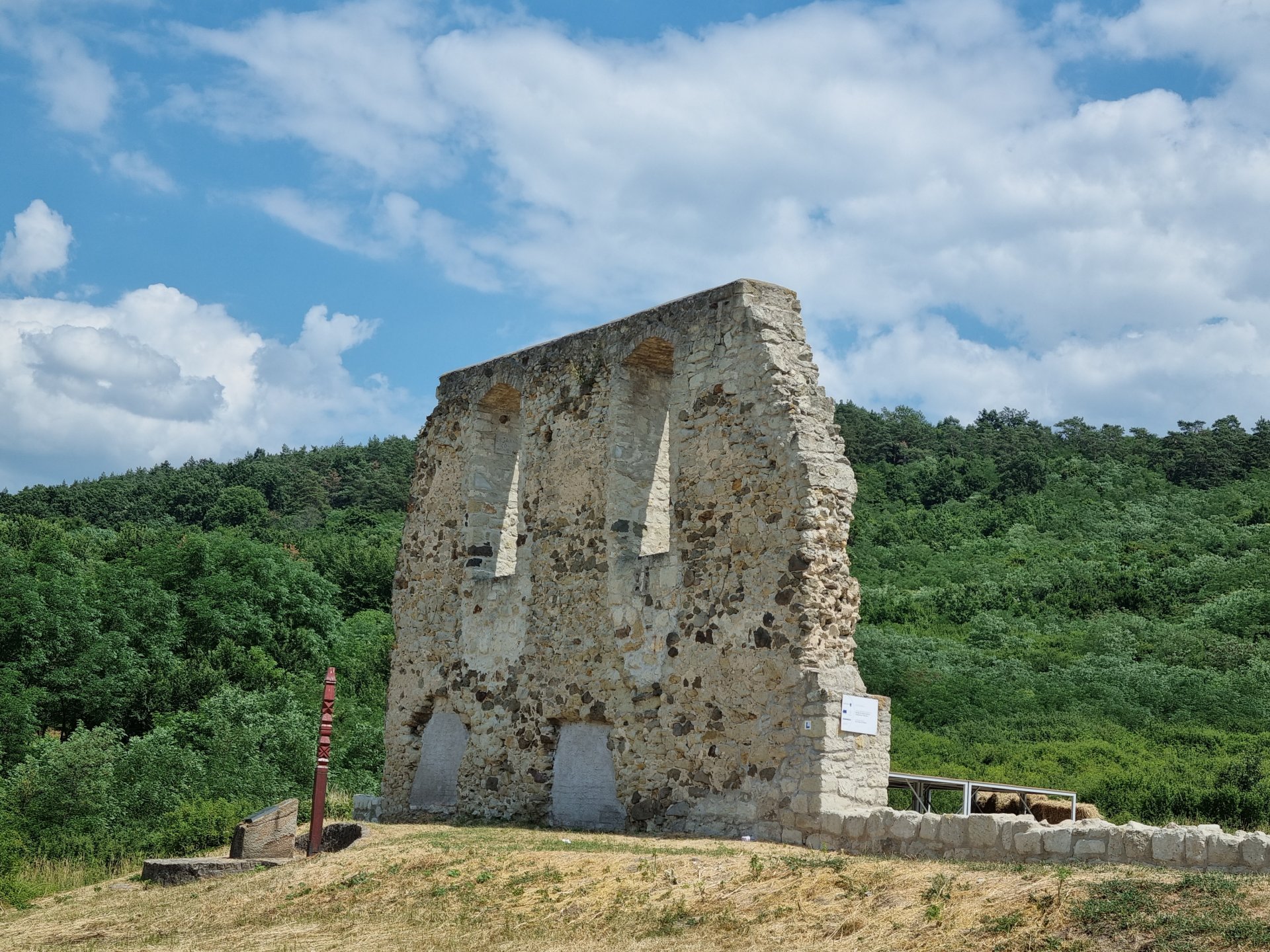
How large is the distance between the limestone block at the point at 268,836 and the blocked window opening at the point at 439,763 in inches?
93.1

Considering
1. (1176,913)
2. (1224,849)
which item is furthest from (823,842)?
(1176,913)

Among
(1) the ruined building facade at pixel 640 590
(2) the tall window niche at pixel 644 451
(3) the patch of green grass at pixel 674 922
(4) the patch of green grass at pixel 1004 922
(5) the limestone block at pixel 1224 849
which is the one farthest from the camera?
(2) the tall window niche at pixel 644 451

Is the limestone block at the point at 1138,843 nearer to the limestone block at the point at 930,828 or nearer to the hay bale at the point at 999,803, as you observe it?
the limestone block at the point at 930,828

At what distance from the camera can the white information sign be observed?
1105 centimetres

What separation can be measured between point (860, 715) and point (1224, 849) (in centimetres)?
387

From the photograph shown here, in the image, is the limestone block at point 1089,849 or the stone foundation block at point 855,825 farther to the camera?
the stone foundation block at point 855,825

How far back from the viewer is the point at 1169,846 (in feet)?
26.1

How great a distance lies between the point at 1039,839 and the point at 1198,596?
2365 centimetres

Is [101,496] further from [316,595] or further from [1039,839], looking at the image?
[1039,839]

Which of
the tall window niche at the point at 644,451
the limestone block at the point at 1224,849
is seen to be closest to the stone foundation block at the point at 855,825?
the limestone block at the point at 1224,849

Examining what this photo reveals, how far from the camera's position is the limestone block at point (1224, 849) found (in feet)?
24.8

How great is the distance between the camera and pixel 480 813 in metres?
14.8

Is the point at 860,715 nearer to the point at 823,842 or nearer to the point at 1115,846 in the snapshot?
the point at 823,842

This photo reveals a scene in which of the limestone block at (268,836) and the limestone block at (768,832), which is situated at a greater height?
the limestone block at (768,832)
